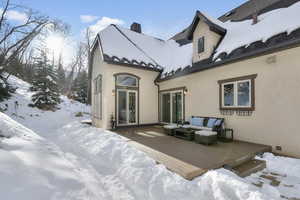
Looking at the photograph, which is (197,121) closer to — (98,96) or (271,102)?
(271,102)

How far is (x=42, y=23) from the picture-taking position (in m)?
15.4

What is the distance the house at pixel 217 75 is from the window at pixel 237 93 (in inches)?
1.3

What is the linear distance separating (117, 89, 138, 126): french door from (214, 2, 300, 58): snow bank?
17.2ft

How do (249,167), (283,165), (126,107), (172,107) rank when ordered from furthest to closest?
(172,107) < (126,107) < (283,165) < (249,167)

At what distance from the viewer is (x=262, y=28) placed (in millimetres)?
5914

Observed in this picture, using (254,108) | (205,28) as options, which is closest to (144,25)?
(205,28)

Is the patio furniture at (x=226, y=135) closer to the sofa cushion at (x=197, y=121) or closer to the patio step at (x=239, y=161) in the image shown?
the sofa cushion at (x=197, y=121)

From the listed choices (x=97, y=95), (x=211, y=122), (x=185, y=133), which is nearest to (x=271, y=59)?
(x=211, y=122)

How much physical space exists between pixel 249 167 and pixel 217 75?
417 centimetres

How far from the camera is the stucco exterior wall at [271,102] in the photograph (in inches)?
→ 185

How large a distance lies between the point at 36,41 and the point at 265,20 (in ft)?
69.4

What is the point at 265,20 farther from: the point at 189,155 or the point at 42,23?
the point at 42,23

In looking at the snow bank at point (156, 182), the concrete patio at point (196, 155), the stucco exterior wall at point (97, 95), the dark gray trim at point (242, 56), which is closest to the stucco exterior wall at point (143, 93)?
the stucco exterior wall at point (97, 95)

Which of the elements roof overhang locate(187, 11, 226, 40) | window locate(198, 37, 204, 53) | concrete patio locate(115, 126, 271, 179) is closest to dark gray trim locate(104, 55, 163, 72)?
window locate(198, 37, 204, 53)
